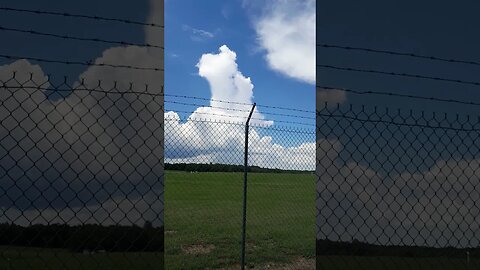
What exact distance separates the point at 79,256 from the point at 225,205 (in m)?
6.57

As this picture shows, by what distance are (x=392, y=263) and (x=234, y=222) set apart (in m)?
4.30

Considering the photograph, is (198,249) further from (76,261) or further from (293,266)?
(76,261)

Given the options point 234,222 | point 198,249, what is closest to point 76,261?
point 198,249

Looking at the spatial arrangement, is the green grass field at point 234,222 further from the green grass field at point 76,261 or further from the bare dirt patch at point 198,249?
the green grass field at point 76,261

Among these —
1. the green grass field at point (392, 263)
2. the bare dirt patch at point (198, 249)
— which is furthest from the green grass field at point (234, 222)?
the green grass field at point (392, 263)

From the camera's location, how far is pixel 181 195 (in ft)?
33.3

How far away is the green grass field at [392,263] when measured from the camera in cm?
503

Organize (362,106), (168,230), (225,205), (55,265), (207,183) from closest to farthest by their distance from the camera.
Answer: (362,106) → (55,265) → (168,230) → (207,183) → (225,205)

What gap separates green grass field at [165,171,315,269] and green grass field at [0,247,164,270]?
4.55 ft

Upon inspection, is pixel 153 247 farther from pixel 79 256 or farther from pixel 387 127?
pixel 387 127

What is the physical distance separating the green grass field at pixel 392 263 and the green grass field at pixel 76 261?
1636 millimetres

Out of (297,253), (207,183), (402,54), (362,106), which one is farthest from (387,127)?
(207,183)

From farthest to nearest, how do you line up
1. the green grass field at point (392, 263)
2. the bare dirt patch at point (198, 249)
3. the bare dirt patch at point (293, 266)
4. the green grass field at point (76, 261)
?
the bare dirt patch at point (198, 249) → the bare dirt patch at point (293, 266) → the green grass field at point (392, 263) → the green grass field at point (76, 261)

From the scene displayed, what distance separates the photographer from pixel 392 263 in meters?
5.21
